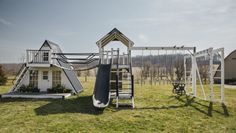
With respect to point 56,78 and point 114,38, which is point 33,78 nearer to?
point 56,78

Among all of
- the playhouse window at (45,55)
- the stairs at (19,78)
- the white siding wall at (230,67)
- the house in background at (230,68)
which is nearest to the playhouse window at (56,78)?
the playhouse window at (45,55)

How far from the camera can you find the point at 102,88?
10.1m

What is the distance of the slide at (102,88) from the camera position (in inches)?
350

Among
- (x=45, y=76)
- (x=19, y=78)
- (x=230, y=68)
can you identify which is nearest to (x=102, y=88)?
(x=45, y=76)

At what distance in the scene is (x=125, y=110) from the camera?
29.2 ft

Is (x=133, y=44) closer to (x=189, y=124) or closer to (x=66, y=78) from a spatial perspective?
(x=66, y=78)

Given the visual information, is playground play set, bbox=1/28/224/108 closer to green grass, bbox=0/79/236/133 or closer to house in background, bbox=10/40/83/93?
house in background, bbox=10/40/83/93

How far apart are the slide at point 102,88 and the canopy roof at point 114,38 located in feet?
6.44

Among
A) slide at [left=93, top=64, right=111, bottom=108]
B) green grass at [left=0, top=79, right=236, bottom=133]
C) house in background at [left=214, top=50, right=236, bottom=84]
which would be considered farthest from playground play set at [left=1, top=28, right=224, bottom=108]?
house in background at [left=214, top=50, right=236, bottom=84]

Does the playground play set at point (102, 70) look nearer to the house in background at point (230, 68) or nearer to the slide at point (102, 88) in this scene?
the slide at point (102, 88)

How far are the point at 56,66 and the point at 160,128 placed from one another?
29.2 feet

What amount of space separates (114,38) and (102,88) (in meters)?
4.19

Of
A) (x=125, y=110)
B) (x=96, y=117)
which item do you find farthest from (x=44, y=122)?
(x=125, y=110)

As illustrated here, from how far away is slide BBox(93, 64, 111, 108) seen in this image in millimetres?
8891
